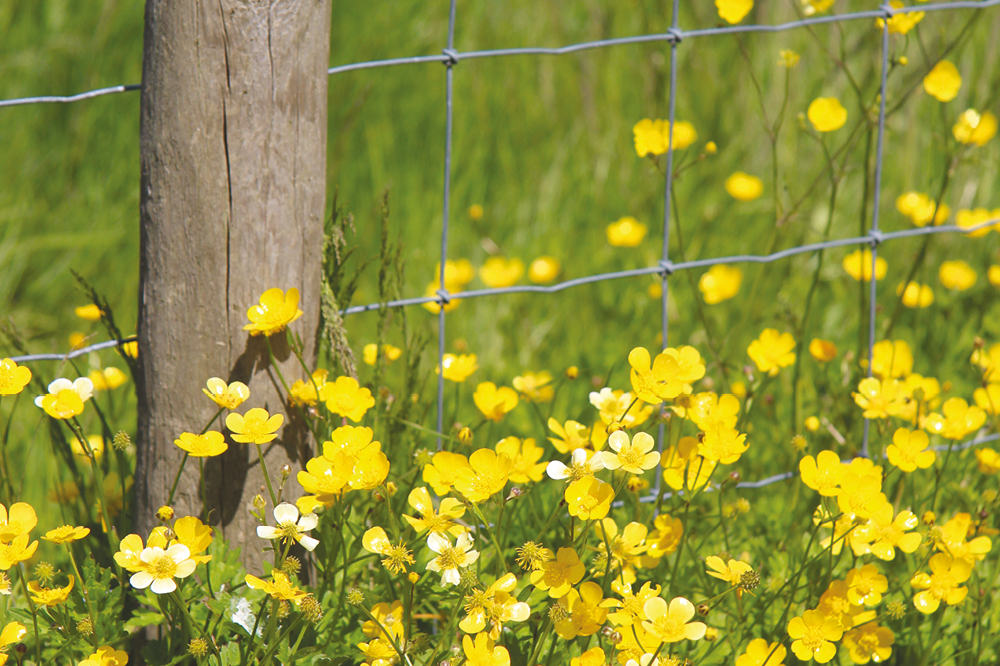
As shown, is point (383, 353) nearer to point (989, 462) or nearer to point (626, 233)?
point (989, 462)

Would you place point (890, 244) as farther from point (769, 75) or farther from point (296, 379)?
point (296, 379)

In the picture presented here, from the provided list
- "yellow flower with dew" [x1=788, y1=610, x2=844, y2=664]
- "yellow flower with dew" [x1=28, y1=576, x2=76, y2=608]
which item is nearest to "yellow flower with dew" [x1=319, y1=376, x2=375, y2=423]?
"yellow flower with dew" [x1=28, y1=576, x2=76, y2=608]

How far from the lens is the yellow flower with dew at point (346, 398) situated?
1.31 m

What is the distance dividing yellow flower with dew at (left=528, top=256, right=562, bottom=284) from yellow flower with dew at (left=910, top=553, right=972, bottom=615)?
1682mm

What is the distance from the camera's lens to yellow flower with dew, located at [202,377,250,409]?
1.27m

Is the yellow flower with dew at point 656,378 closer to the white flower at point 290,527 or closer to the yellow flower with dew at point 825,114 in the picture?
the white flower at point 290,527

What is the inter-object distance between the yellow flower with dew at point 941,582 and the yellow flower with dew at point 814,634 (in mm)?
166

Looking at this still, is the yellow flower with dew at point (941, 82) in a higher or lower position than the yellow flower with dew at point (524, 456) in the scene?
higher

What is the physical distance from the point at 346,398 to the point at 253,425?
0.48 feet

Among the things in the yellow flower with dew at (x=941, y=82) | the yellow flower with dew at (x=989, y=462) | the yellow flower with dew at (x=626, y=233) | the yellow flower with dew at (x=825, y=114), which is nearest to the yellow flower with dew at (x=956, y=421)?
the yellow flower with dew at (x=989, y=462)

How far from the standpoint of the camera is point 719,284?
8.30ft

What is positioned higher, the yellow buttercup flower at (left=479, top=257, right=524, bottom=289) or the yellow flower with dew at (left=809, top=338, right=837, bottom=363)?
the yellow flower with dew at (left=809, top=338, right=837, bottom=363)

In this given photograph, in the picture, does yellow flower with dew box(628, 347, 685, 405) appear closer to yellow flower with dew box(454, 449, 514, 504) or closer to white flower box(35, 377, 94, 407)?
yellow flower with dew box(454, 449, 514, 504)

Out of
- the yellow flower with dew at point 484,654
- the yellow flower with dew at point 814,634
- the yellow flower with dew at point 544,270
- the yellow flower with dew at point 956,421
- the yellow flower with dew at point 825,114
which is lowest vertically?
the yellow flower with dew at point 814,634
